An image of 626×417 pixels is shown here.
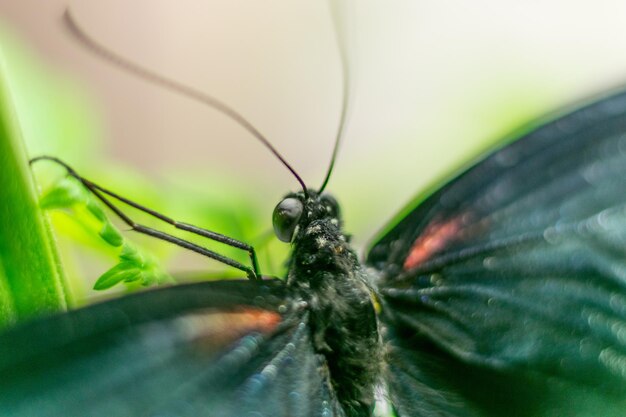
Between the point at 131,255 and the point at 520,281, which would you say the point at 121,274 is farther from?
the point at 520,281

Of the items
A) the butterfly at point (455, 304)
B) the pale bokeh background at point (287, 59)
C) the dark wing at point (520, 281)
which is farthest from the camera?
the pale bokeh background at point (287, 59)

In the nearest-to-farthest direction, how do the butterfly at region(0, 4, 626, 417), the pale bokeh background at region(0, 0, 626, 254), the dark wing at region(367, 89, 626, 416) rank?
1. the butterfly at region(0, 4, 626, 417)
2. the dark wing at region(367, 89, 626, 416)
3. the pale bokeh background at region(0, 0, 626, 254)

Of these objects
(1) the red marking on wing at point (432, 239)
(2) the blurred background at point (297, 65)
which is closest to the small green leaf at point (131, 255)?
(1) the red marking on wing at point (432, 239)

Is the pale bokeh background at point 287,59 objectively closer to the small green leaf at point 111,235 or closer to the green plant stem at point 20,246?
the small green leaf at point 111,235

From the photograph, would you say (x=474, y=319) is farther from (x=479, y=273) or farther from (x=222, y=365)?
(x=222, y=365)

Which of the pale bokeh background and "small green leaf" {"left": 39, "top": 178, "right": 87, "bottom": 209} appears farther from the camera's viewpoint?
the pale bokeh background

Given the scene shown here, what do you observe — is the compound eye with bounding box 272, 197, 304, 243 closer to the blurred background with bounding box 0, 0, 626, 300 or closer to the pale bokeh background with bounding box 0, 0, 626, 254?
the blurred background with bounding box 0, 0, 626, 300

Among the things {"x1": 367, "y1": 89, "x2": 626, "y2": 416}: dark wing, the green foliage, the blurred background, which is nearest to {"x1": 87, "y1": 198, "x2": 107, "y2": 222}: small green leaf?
the green foliage
